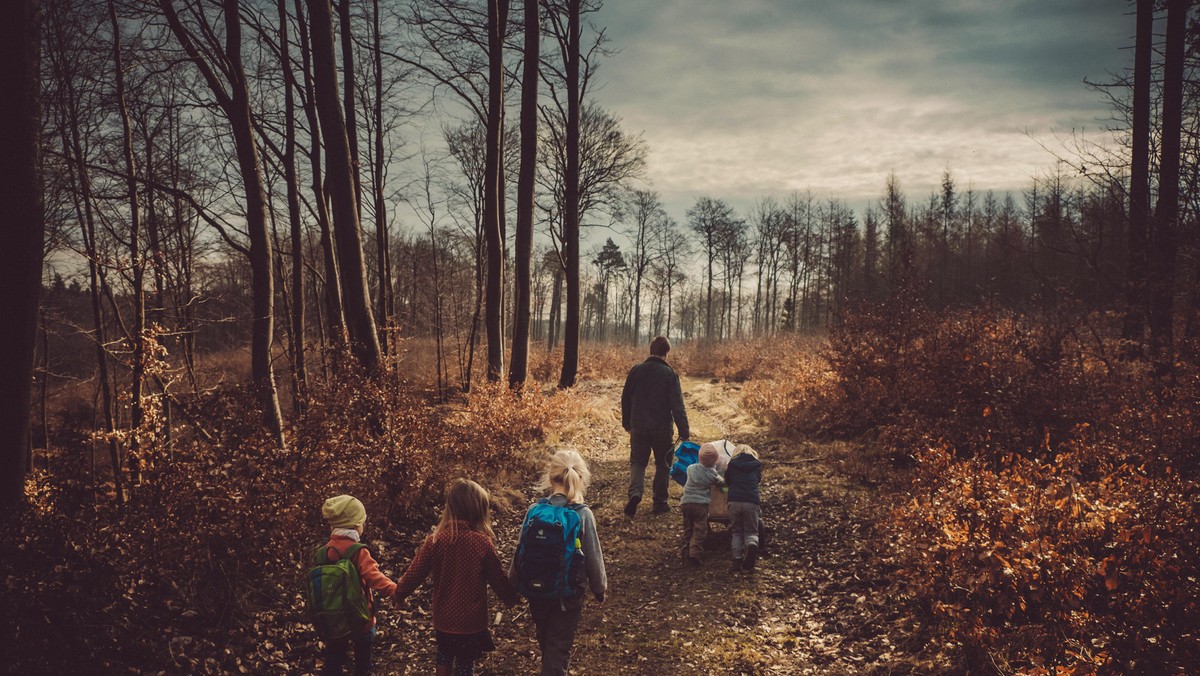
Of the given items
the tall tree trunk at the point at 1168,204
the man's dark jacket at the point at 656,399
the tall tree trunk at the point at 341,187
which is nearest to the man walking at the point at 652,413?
the man's dark jacket at the point at 656,399

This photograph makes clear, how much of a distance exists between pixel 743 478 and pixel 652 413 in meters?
1.83

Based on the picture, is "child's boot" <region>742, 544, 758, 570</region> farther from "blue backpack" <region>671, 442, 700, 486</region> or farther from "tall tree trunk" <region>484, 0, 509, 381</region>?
"tall tree trunk" <region>484, 0, 509, 381</region>

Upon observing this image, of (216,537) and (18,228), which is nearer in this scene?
(18,228)

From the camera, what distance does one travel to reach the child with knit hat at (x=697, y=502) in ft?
21.4

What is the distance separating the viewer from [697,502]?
21.8 feet

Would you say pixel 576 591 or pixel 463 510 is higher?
pixel 463 510

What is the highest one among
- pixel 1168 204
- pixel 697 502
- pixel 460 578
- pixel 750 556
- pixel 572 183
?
pixel 572 183

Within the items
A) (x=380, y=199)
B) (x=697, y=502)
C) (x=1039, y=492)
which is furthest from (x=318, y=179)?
(x=1039, y=492)

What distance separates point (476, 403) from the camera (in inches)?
454

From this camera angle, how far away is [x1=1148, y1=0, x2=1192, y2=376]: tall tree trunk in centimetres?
833

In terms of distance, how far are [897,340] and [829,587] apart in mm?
7852

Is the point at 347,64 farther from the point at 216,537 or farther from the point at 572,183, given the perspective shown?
the point at 216,537

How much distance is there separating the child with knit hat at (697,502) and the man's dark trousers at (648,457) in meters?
1.13

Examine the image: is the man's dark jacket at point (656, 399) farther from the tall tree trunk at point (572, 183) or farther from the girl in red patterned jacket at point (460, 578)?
the tall tree trunk at point (572, 183)
